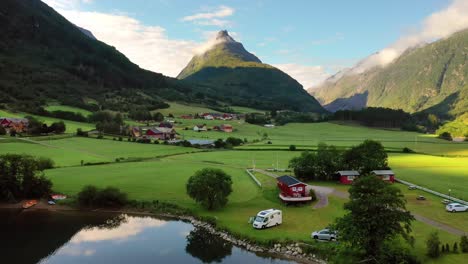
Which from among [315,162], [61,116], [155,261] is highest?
[61,116]

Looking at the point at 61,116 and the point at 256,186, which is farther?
the point at 61,116

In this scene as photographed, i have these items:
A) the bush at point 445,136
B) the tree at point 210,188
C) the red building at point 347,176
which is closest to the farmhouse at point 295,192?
the tree at point 210,188

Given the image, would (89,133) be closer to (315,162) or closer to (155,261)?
(315,162)

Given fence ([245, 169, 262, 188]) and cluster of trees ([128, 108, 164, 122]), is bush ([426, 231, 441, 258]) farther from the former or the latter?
cluster of trees ([128, 108, 164, 122])

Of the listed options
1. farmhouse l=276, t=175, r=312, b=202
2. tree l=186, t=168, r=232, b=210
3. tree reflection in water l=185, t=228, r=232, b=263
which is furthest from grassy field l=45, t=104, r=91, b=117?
tree reflection in water l=185, t=228, r=232, b=263

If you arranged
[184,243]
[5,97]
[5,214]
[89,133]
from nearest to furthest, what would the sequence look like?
[184,243]
[5,214]
[89,133]
[5,97]

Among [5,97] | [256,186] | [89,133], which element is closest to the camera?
[256,186]

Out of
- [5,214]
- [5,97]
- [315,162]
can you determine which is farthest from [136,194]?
[5,97]

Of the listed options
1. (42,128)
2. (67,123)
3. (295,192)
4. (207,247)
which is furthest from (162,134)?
(207,247)
